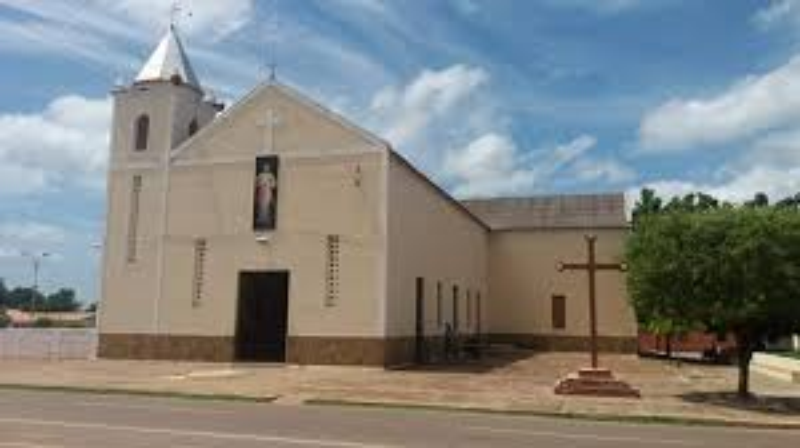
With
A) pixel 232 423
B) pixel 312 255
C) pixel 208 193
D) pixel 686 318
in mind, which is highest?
pixel 208 193

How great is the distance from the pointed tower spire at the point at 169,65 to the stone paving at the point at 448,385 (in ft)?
34.4

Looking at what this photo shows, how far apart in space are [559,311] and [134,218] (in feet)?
78.6

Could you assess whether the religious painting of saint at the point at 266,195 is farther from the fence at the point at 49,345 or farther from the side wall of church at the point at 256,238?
the fence at the point at 49,345

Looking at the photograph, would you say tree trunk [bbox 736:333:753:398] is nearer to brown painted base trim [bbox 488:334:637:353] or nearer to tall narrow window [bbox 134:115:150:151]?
tall narrow window [bbox 134:115:150:151]

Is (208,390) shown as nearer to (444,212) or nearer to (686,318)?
(686,318)

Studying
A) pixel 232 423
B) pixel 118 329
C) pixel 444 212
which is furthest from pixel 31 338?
pixel 232 423

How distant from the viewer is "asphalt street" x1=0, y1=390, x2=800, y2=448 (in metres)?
11.9

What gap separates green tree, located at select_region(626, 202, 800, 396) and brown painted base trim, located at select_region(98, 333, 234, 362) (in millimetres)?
14927

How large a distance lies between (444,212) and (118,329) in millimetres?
14032

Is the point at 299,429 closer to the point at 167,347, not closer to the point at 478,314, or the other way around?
the point at 167,347

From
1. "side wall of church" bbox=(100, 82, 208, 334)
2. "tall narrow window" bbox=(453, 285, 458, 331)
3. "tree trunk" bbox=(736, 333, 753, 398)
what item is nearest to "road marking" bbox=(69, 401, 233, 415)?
"tree trunk" bbox=(736, 333, 753, 398)

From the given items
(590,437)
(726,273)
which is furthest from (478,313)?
(590,437)

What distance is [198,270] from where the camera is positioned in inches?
1230

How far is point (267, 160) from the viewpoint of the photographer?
101ft
